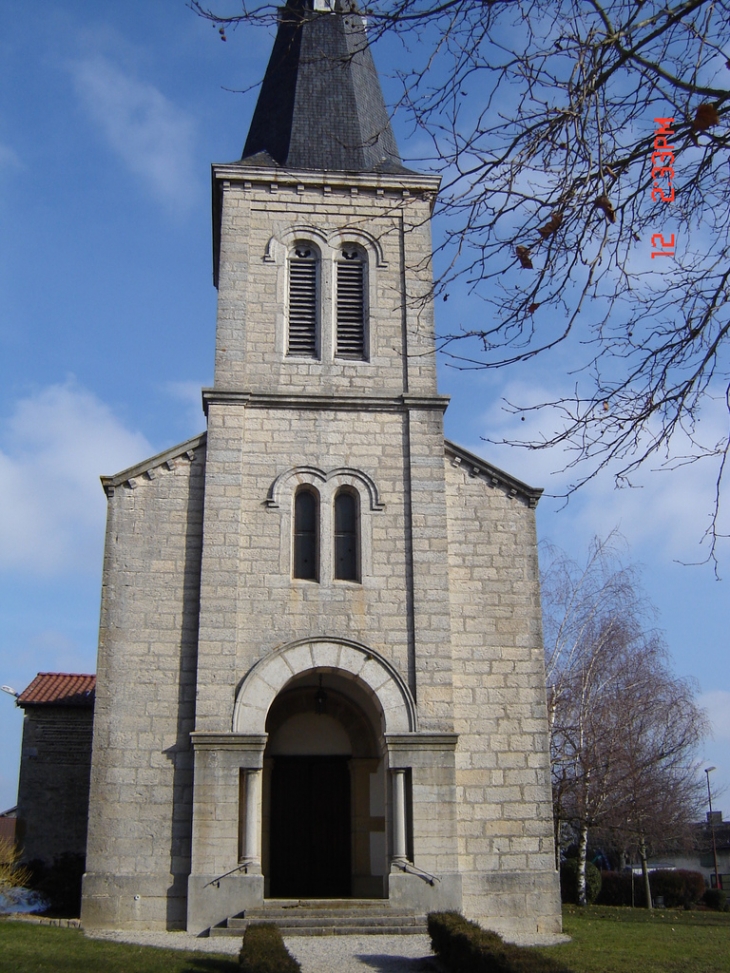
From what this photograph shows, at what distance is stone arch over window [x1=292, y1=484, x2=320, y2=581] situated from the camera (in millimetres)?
15875

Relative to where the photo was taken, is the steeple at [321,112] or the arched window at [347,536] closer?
the arched window at [347,536]

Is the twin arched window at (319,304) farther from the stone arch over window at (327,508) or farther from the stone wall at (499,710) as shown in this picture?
the stone wall at (499,710)

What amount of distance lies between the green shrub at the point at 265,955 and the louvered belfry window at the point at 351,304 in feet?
32.6

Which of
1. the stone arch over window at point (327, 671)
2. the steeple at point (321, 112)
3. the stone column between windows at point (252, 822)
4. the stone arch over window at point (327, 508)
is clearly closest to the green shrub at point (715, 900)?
the stone arch over window at point (327, 671)

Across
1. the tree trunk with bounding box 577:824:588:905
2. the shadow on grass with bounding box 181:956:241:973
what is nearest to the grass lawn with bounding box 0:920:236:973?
the shadow on grass with bounding box 181:956:241:973

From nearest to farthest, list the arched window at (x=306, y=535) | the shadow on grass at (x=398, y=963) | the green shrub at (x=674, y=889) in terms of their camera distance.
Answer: the shadow on grass at (x=398, y=963), the arched window at (x=306, y=535), the green shrub at (x=674, y=889)

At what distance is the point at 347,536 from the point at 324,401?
2.35m

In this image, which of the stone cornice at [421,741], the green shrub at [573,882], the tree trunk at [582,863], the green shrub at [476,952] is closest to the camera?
the green shrub at [476,952]

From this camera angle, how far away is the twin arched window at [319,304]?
17.4 m

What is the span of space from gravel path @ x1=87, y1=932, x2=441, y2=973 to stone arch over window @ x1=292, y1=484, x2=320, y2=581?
5.39m

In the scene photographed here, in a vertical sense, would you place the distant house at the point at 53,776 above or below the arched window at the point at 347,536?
below

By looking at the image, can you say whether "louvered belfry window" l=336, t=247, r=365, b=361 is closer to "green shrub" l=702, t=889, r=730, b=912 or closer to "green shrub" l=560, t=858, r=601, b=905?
"green shrub" l=560, t=858, r=601, b=905

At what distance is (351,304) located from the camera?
58.3 ft

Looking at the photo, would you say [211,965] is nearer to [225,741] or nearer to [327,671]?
[225,741]
